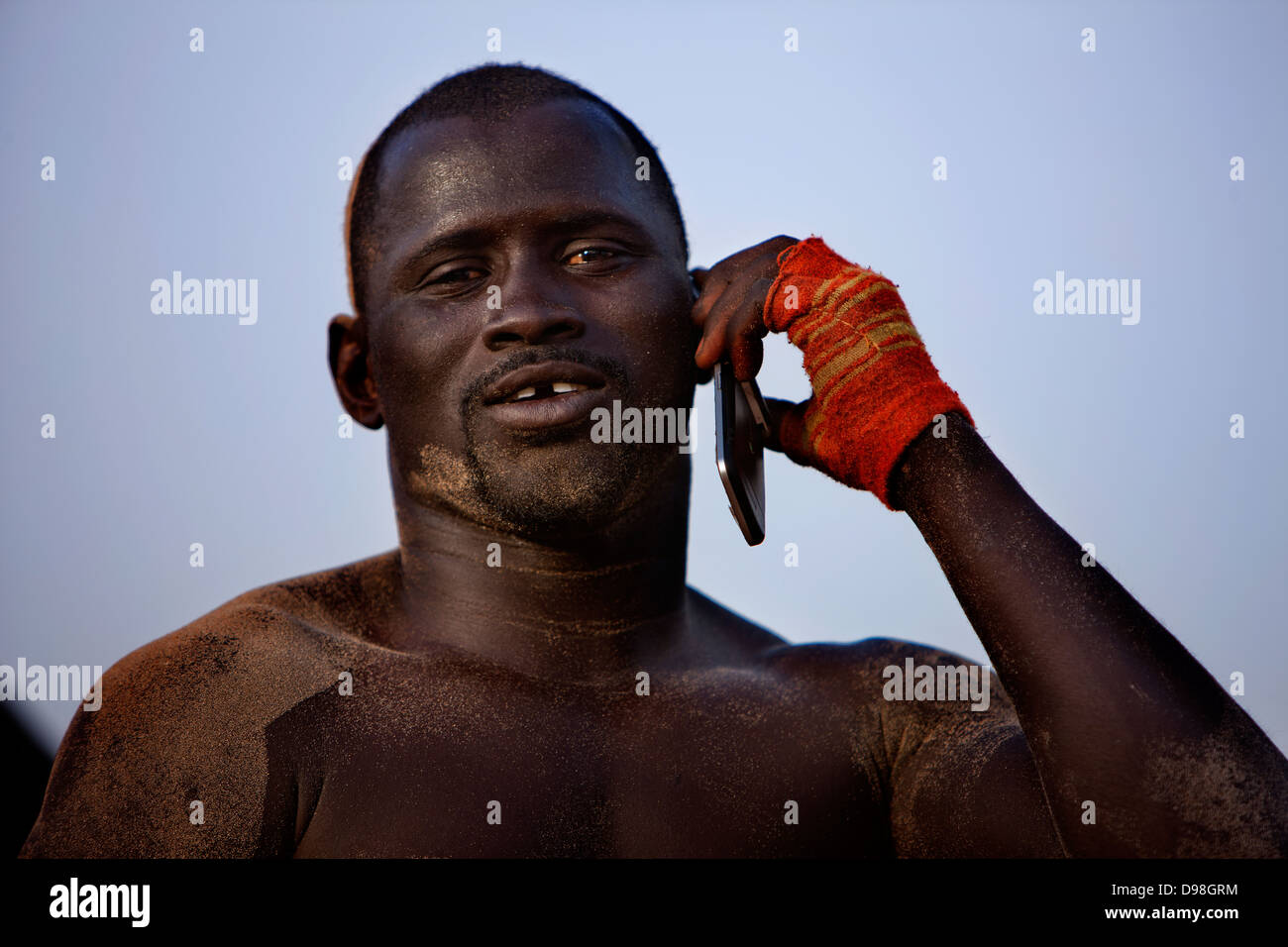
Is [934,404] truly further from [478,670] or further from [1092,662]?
[478,670]

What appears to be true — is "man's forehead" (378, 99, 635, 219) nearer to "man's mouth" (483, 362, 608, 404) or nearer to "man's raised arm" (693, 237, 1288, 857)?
"man's mouth" (483, 362, 608, 404)

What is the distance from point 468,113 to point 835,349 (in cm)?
99

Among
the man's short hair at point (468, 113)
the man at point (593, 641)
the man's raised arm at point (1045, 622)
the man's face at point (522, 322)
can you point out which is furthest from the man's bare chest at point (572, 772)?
the man's short hair at point (468, 113)

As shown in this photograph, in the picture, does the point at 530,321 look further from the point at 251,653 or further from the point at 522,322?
the point at 251,653

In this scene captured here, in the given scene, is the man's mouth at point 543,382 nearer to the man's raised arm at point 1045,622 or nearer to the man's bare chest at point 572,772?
the man's raised arm at point 1045,622

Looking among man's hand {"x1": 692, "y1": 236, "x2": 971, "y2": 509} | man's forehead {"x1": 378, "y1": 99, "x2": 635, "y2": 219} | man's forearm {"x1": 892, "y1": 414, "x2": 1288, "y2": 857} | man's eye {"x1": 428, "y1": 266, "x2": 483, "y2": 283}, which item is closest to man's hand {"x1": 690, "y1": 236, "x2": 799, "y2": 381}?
man's hand {"x1": 692, "y1": 236, "x2": 971, "y2": 509}

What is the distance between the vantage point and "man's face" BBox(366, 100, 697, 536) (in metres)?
2.60

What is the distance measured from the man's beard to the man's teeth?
5 centimetres

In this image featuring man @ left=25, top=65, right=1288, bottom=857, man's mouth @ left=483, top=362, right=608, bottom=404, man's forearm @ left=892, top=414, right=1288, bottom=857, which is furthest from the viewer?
man's mouth @ left=483, top=362, right=608, bottom=404

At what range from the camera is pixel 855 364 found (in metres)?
2.47
